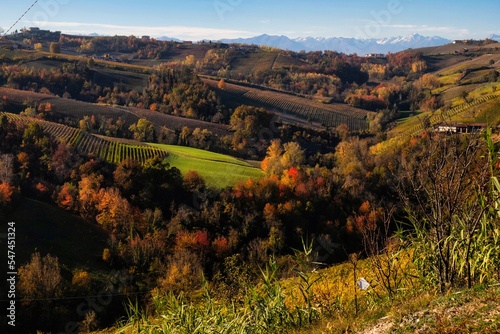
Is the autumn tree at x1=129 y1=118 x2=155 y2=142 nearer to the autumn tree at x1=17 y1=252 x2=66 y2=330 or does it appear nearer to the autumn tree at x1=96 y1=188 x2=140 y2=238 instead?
the autumn tree at x1=96 y1=188 x2=140 y2=238

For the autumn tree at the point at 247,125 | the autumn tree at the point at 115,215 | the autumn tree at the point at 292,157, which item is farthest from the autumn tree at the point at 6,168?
the autumn tree at the point at 247,125

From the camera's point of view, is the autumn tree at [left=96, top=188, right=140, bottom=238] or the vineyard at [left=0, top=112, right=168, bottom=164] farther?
the vineyard at [left=0, top=112, right=168, bottom=164]

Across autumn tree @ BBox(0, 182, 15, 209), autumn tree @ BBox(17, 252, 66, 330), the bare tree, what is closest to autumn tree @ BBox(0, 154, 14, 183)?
autumn tree @ BBox(0, 182, 15, 209)

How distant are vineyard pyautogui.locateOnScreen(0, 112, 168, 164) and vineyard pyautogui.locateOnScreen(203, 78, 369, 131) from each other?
44.7 m

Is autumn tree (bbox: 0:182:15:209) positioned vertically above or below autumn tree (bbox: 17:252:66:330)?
above

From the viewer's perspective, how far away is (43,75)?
330 ft

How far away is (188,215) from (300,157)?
2595 centimetres

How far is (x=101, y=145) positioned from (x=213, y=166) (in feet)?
55.8

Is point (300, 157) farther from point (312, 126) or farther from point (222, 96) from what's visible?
point (222, 96)

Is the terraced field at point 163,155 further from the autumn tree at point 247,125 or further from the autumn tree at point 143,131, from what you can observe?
the autumn tree at point 247,125

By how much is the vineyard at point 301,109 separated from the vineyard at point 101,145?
44684mm

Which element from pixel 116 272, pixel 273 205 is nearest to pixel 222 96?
pixel 273 205

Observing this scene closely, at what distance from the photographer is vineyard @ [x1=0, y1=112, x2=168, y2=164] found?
55656 millimetres

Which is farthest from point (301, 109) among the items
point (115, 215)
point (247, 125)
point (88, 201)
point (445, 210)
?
point (445, 210)
